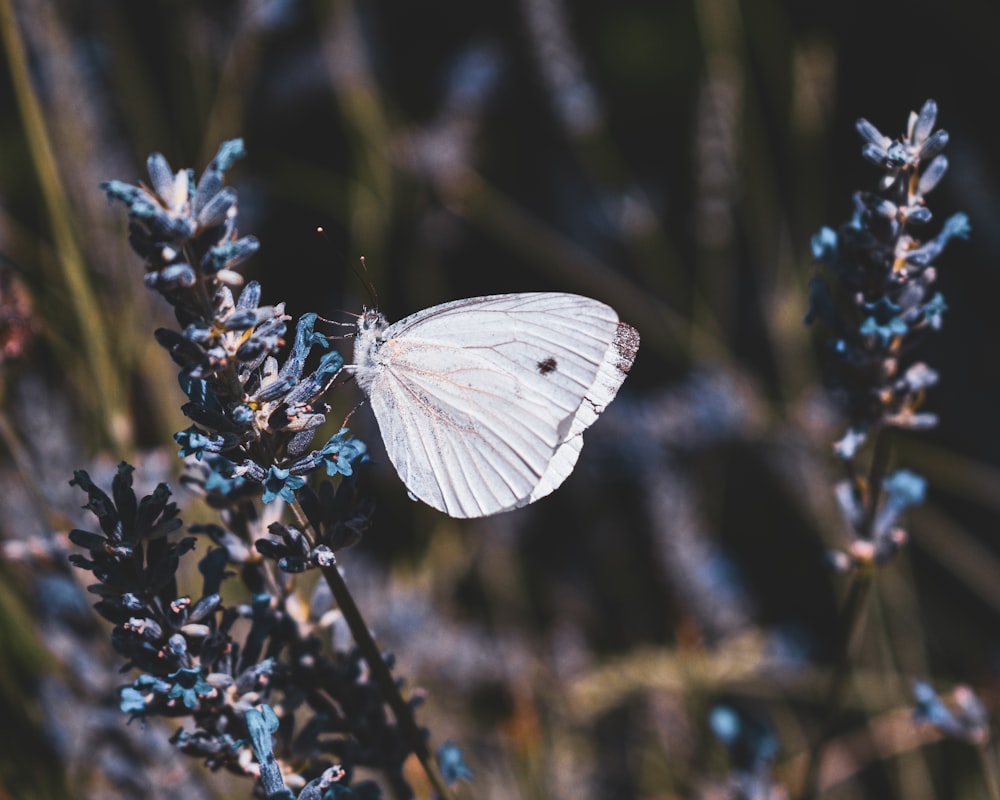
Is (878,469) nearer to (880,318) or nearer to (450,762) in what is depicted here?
(880,318)

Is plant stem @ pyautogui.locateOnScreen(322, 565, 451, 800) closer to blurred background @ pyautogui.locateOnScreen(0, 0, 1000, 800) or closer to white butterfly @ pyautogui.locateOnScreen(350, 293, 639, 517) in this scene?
white butterfly @ pyautogui.locateOnScreen(350, 293, 639, 517)

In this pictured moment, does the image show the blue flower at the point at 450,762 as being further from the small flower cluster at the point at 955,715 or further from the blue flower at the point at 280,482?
the small flower cluster at the point at 955,715

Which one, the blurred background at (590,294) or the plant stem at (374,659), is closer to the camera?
the plant stem at (374,659)

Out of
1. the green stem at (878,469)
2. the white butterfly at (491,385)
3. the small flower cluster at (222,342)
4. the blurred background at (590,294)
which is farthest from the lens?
the blurred background at (590,294)

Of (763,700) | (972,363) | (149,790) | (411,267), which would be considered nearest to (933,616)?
(763,700)

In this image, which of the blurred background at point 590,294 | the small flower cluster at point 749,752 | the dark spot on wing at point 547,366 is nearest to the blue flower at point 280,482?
the dark spot on wing at point 547,366

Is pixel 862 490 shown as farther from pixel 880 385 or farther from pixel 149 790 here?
pixel 149 790

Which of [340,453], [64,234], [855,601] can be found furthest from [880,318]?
[64,234]

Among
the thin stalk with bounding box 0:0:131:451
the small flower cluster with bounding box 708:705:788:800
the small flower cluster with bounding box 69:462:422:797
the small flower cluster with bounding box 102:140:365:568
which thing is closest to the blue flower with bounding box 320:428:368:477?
the small flower cluster with bounding box 102:140:365:568
